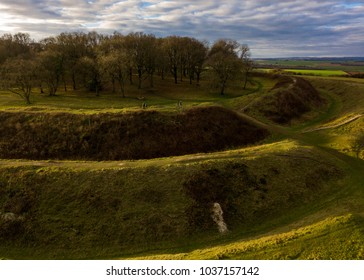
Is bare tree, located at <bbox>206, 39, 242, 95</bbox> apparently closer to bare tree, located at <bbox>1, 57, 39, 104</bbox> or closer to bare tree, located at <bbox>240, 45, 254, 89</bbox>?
bare tree, located at <bbox>240, 45, 254, 89</bbox>

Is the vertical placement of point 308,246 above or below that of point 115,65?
below

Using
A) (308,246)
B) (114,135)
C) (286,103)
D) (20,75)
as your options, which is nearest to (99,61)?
(20,75)

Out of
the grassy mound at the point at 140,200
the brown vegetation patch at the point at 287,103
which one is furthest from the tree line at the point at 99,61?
the grassy mound at the point at 140,200

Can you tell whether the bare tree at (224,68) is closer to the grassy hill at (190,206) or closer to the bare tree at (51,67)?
the bare tree at (51,67)

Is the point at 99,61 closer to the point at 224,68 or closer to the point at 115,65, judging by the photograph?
the point at 115,65

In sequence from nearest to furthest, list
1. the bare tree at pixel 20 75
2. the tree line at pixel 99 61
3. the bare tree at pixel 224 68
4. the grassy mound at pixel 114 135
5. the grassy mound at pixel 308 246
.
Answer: the grassy mound at pixel 308 246
the grassy mound at pixel 114 135
the bare tree at pixel 20 75
the tree line at pixel 99 61
the bare tree at pixel 224 68

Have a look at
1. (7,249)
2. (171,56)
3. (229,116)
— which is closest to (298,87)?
(229,116)

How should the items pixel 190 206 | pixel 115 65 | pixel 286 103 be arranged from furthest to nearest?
1. pixel 115 65
2. pixel 286 103
3. pixel 190 206
